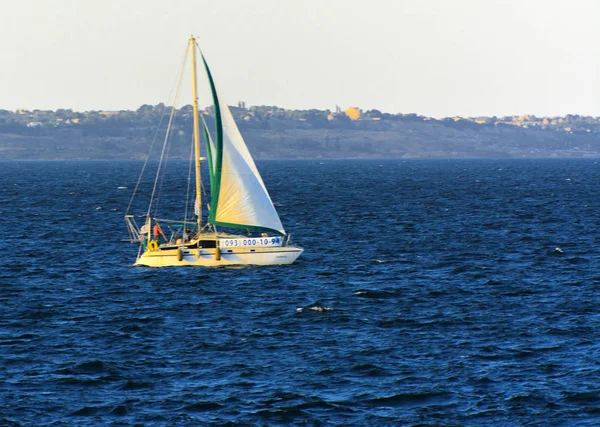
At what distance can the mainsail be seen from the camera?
Result: 203 feet

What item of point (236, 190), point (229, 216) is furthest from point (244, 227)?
point (236, 190)

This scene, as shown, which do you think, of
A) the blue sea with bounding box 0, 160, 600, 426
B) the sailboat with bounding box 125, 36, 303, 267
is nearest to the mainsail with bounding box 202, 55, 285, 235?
the sailboat with bounding box 125, 36, 303, 267

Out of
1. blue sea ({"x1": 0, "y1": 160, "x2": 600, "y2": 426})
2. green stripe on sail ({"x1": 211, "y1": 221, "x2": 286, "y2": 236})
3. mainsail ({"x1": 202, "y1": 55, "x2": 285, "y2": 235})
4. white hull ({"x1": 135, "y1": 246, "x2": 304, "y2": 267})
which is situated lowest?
blue sea ({"x1": 0, "y1": 160, "x2": 600, "y2": 426})

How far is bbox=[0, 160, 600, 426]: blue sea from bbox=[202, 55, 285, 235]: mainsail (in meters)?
3.16

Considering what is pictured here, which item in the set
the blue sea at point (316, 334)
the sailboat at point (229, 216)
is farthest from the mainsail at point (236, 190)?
the blue sea at point (316, 334)

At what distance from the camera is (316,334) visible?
1764 inches

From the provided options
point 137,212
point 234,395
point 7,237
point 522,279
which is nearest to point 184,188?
point 137,212

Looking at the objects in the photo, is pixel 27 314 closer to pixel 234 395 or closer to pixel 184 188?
pixel 234 395

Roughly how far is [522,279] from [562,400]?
82.5ft

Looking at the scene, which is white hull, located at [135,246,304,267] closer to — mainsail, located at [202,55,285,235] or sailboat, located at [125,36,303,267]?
sailboat, located at [125,36,303,267]

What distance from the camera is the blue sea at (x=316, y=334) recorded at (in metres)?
34.2

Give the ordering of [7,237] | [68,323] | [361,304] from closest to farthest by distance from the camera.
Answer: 1. [68,323]
2. [361,304]
3. [7,237]

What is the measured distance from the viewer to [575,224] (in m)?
92.6

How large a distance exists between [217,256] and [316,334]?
1829 centimetres
